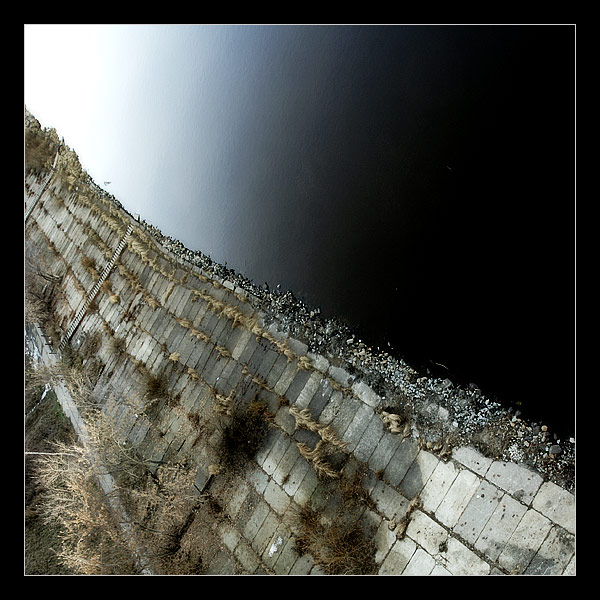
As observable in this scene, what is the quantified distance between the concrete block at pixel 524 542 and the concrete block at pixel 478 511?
199 millimetres

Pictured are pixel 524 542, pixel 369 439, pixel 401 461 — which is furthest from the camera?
pixel 369 439

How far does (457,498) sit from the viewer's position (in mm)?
3748

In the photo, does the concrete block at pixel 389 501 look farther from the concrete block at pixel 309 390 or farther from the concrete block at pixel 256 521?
the concrete block at pixel 256 521

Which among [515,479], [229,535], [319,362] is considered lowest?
[229,535]

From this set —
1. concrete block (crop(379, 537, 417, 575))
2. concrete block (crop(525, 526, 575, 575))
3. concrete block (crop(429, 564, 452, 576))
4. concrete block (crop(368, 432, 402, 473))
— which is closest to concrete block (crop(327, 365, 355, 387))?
concrete block (crop(368, 432, 402, 473))

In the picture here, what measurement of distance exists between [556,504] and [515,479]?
0.96 feet

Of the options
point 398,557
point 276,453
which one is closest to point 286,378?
point 276,453

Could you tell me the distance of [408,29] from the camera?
4.70 metres

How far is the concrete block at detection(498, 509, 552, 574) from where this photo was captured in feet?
11.2

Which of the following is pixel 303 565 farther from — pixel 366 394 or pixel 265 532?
pixel 366 394

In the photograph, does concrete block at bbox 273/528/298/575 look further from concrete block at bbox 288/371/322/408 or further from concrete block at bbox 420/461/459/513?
concrete block at bbox 420/461/459/513

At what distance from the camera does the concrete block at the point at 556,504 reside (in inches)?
132

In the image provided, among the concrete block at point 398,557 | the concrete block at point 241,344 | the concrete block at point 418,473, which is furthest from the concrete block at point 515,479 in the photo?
the concrete block at point 241,344
